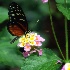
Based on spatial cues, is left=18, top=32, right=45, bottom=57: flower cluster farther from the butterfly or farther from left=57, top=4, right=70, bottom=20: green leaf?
left=57, top=4, right=70, bottom=20: green leaf

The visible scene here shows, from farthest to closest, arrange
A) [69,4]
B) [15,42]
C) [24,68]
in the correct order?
[15,42], [69,4], [24,68]

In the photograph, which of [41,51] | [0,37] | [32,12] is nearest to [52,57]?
[41,51]

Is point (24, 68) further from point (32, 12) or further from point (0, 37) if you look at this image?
point (32, 12)

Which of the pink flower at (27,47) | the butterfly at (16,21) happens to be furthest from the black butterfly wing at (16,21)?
the pink flower at (27,47)

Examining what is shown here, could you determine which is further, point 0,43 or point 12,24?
point 0,43

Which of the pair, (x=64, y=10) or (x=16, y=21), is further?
(x=16, y=21)

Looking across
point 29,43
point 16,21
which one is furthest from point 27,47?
point 16,21

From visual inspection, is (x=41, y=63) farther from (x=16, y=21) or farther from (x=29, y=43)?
(x=16, y=21)

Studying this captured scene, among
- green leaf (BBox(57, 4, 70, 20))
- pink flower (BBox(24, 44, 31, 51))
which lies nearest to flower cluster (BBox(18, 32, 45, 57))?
pink flower (BBox(24, 44, 31, 51))
